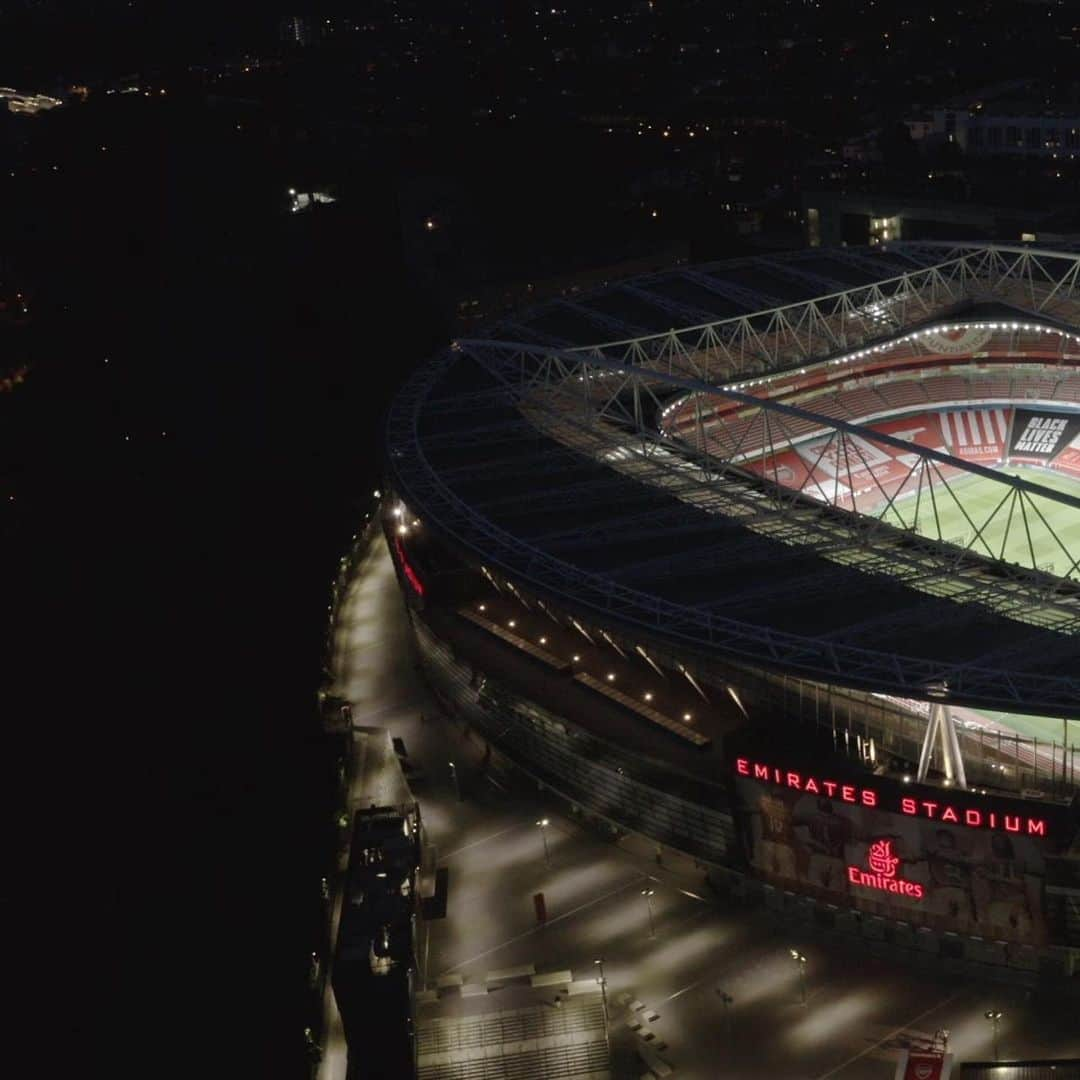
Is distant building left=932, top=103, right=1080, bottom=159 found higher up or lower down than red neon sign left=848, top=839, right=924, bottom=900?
higher up

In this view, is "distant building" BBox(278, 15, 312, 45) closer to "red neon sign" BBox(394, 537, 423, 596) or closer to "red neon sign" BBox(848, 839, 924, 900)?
"red neon sign" BBox(394, 537, 423, 596)

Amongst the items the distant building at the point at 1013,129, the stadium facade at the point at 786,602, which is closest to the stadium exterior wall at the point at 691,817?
the stadium facade at the point at 786,602

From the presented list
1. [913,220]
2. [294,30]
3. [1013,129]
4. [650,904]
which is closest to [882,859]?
[650,904]

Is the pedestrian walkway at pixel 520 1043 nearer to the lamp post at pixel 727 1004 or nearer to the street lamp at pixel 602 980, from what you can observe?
the street lamp at pixel 602 980

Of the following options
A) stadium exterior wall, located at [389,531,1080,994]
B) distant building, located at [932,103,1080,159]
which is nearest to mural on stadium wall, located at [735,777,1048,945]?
stadium exterior wall, located at [389,531,1080,994]

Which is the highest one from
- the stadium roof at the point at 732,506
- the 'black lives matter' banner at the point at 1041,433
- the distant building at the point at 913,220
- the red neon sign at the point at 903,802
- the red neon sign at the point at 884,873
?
the distant building at the point at 913,220

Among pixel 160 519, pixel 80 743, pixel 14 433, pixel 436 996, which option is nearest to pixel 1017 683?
pixel 436 996

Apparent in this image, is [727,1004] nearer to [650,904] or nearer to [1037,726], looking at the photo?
[650,904]
